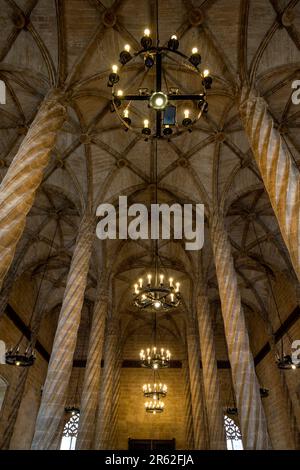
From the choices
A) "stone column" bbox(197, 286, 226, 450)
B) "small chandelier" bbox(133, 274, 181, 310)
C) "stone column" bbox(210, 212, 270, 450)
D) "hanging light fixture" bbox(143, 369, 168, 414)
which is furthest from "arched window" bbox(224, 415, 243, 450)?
"stone column" bbox(210, 212, 270, 450)

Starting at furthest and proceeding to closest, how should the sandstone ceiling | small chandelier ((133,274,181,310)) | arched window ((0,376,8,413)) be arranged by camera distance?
arched window ((0,376,8,413)) < small chandelier ((133,274,181,310)) < the sandstone ceiling

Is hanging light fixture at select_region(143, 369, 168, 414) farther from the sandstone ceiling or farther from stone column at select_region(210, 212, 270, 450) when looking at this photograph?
stone column at select_region(210, 212, 270, 450)

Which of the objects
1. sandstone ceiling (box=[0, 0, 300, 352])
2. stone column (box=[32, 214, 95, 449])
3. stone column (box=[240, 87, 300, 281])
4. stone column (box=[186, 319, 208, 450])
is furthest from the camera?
stone column (box=[186, 319, 208, 450])

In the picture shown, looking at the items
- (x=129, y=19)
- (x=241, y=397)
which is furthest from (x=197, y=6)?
(x=241, y=397)

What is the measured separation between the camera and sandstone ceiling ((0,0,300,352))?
9.73m

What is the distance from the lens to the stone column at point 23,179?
603cm

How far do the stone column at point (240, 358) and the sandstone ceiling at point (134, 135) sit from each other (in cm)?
328

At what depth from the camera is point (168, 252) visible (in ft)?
62.3

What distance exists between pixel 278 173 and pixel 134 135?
334 inches

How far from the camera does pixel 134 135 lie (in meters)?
13.9

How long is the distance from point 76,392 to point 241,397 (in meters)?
16.9

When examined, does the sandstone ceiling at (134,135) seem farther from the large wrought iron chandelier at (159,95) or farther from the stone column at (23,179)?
the large wrought iron chandelier at (159,95)

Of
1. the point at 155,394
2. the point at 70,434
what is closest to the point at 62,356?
the point at 155,394

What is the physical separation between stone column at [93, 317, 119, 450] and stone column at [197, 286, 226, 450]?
15.9 feet
